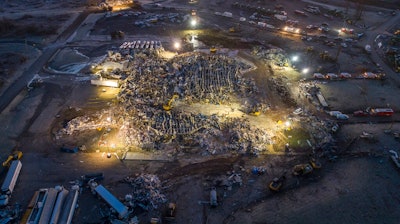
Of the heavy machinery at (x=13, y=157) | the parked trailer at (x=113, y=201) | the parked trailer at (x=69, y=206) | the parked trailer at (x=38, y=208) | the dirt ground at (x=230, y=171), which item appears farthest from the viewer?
the heavy machinery at (x=13, y=157)

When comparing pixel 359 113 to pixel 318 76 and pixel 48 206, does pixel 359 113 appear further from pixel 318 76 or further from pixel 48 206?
pixel 48 206

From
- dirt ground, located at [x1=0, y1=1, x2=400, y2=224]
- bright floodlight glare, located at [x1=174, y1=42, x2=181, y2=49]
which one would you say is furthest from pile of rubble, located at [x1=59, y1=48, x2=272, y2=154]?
bright floodlight glare, located at [x1=174, y1=42, x2=181, y2=49]

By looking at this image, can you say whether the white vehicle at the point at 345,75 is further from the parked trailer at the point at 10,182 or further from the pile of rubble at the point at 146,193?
the parked trailer at the point at 10,182

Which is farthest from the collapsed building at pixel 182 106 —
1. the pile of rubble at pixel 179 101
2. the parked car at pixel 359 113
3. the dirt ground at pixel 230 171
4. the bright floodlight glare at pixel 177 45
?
the parked car at pixel 359 113

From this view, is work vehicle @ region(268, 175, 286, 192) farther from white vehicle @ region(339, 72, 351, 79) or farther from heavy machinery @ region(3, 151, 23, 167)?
heavy machinery @ region(3, 151, 23, 167)

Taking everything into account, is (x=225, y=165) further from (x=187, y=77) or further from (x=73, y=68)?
(x=73, y=68)
